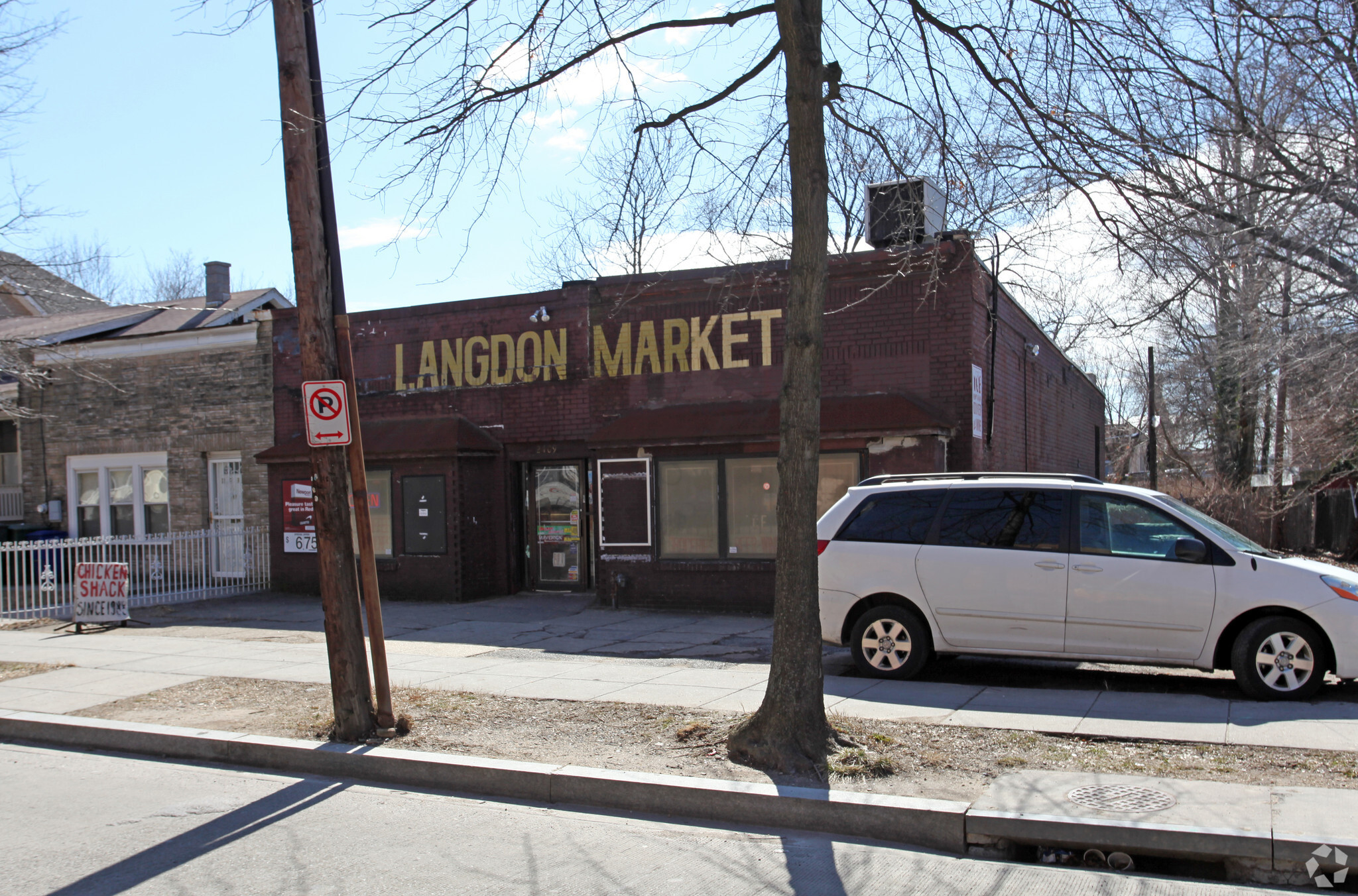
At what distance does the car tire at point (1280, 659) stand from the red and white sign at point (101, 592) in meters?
13.1

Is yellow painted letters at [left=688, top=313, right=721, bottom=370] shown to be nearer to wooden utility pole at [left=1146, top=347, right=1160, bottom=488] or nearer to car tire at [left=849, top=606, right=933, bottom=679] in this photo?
car tire at [left=849, top=606, right=933, bottom=679]

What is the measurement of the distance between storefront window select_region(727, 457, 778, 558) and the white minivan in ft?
13.3

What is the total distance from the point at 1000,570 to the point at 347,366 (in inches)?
220

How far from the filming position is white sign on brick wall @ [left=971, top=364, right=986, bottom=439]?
1341cm

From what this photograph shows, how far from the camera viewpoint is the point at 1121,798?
5656mm

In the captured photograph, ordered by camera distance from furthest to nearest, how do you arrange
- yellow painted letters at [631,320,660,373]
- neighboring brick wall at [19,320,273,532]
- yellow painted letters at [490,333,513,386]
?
neighboring brick wall at [19,320,273,532], yellow painted letters at [490,333,513,386], yellow painted letters at [631,320,660,373]

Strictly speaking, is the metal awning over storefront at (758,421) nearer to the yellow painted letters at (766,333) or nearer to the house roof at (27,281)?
the yellow painted letters at (766,333)

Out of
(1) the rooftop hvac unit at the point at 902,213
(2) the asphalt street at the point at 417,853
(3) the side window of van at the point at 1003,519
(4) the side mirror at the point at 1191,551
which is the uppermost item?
(1) the rooftop hvac unit at the point at 902,213

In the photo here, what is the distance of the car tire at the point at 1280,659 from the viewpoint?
7828 mm

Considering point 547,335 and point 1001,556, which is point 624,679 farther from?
point 547,335

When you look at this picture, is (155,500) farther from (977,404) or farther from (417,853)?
(417,853)

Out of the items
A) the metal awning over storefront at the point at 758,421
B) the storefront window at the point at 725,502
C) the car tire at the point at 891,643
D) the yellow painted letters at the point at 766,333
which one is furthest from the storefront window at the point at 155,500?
the car tire at the point at 891,643

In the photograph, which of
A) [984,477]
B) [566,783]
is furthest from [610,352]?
[566,783]

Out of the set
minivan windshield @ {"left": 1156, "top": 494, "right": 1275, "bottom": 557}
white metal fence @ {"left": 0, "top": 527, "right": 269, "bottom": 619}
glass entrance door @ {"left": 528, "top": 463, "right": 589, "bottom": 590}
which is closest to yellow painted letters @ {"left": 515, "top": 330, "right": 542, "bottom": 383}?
glass entrance door @ {"left": 528, "top": 463, "right": 589, "bottom": 590}
